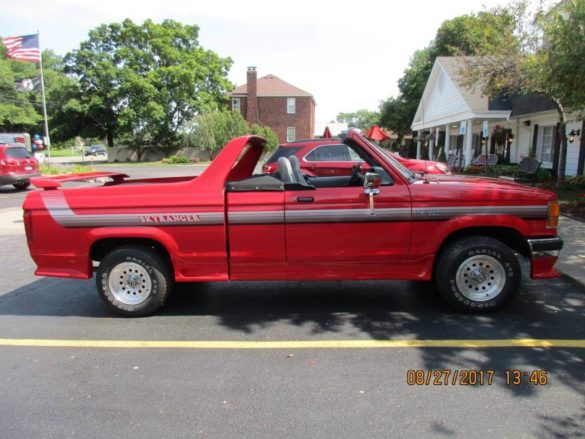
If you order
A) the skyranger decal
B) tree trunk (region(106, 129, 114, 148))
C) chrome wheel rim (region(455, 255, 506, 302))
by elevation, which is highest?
tree trunk (region(106, 129, 114, 148))

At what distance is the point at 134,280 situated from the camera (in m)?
4.85

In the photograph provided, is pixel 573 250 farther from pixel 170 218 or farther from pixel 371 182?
pixel 170 218

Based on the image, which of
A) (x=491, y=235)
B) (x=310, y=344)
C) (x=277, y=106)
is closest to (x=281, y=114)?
(x=277, y=106)

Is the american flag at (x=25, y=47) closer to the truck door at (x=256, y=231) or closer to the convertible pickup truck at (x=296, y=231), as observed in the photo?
the convertible pickup truck at (x=296, y=231)

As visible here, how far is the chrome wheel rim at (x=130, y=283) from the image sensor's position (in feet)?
15.8

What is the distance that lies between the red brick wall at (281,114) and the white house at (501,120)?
20756mm

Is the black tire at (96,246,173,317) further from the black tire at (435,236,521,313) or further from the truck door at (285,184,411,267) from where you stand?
the black tire at (435,236,521,313)

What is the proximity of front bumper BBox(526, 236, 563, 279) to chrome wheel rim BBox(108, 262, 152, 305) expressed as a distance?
380 cm

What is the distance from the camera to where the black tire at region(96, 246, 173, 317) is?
4.79 meters

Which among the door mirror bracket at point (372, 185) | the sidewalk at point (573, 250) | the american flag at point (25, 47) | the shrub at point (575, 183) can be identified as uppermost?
the american flag at point (25, 47)

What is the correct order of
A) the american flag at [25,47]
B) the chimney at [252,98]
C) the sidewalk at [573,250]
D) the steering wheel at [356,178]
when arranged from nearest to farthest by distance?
the steering wheel at [356,178], the sidewalk at [573,250], the american flag at [25,47], the chimney at [252,98]

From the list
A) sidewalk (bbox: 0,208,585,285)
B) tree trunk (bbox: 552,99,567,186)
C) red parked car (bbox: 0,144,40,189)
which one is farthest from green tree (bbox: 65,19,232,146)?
tree trunk (bbox: 552,99,567,186)

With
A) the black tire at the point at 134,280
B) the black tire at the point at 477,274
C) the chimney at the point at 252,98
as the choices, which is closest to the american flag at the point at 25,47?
the black tire at the point at 134,280

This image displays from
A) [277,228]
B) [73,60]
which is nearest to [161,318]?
[277,228]
